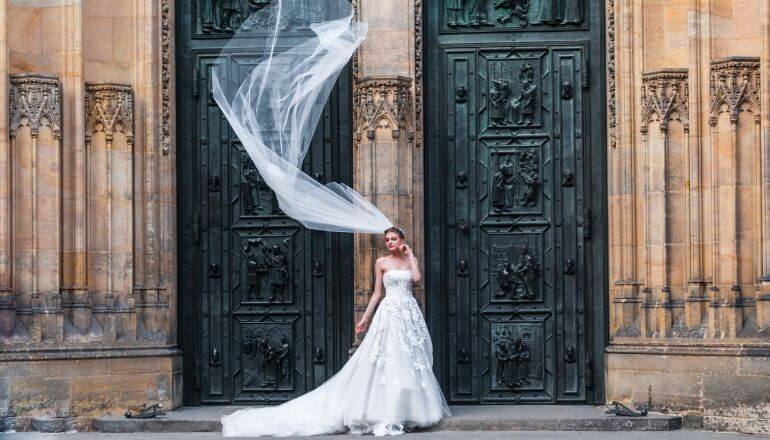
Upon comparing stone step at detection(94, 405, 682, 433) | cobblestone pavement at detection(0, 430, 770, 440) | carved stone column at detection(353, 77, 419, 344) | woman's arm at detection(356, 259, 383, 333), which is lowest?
cobblestone pavement at detection(0, 430, 770, 440)

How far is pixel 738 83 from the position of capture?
1692 centimetres

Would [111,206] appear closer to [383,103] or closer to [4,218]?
[4,218]

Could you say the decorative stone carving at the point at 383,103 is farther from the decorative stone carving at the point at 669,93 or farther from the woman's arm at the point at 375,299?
the decorative stone carving at the point at 669,93

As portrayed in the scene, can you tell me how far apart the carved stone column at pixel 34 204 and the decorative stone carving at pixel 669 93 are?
22.7ft

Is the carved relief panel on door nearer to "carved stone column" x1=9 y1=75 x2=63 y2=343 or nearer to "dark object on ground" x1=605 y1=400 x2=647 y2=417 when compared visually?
"dark object on ground" x1=605 y1=400 x2=647 y2=417

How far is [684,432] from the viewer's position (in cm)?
1664

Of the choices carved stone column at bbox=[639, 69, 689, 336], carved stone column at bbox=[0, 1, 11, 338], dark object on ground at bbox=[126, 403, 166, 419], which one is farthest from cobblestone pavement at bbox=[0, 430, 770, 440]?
carved stone column at bbox=[639, 69, 689, 336]

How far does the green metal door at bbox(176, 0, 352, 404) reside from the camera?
1856 cm

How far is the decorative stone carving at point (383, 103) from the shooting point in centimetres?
1792

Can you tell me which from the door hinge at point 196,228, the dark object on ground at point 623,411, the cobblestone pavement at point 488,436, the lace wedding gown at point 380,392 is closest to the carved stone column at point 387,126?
the lace wedding gown at point 380,392

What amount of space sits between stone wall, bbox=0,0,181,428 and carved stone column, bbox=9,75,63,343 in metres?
0.01

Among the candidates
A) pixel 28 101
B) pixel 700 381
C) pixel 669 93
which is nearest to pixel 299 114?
pixel 28 101

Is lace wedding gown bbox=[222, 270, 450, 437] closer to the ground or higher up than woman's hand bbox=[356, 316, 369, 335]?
closer to the ground

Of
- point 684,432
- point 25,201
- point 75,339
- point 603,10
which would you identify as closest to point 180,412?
point 75,339
